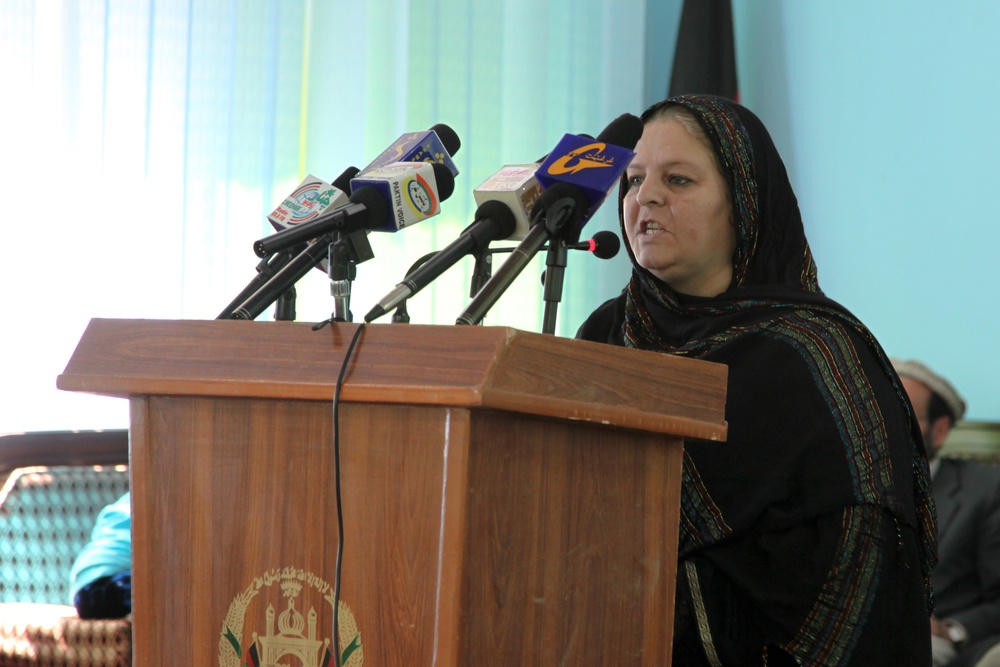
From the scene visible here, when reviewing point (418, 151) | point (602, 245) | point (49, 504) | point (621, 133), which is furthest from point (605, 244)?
point (49, 504)

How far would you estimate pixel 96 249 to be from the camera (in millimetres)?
3537

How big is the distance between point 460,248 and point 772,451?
2.15 feet

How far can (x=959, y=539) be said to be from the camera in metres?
2.87

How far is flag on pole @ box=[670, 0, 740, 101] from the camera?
4102 mm

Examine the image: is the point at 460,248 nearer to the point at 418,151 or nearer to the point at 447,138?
the point at 418,151

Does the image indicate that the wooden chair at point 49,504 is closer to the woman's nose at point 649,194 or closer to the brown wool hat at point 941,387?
the woman's nose at point 649,194

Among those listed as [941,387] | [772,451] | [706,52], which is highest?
[706,52]

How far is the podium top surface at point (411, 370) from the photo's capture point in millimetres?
905

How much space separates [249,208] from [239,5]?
0.72 m

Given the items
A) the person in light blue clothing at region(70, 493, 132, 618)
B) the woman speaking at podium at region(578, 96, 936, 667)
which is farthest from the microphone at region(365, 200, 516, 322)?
the person in light blue clothing at region(70, 493, 132, 618)

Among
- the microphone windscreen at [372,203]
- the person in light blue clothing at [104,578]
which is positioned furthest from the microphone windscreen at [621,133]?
the person in light blue clothing at [104,578]

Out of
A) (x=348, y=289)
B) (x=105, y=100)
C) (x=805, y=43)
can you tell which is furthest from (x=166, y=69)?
(x=348, y=289)

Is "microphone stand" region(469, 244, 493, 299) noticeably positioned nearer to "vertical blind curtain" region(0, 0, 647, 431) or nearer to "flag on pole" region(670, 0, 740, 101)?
"vertical blind curtain" region(0, 0, 647, 431)

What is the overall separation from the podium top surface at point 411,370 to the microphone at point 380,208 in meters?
0.13
